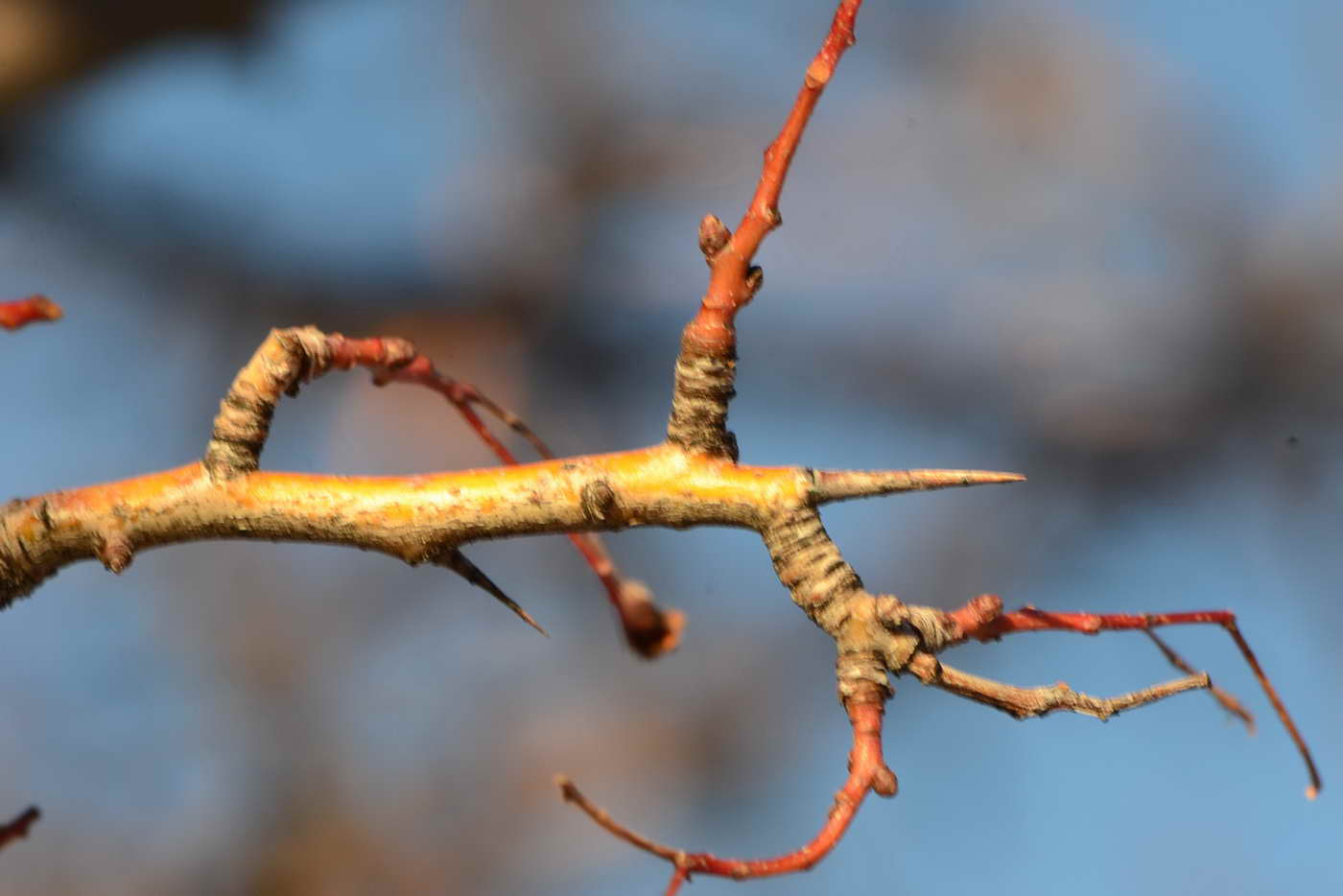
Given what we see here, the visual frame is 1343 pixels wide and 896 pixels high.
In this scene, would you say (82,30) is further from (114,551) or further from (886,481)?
(886,481)

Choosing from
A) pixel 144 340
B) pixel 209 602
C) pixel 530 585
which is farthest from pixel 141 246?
pixel 530 585

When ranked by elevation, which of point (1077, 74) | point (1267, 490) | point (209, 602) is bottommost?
point (209, 602)

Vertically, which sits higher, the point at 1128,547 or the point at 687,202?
the point at 687,202

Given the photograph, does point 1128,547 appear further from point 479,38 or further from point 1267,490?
point 479,38

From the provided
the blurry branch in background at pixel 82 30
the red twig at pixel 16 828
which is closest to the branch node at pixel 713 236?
the red twig at pixel 16 828

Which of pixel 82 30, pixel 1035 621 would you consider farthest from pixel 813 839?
pixel 82 30

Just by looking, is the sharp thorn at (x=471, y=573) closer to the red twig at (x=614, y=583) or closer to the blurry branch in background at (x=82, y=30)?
the red twig at (x=614, y=583)

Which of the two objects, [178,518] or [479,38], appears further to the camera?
[479,38]
